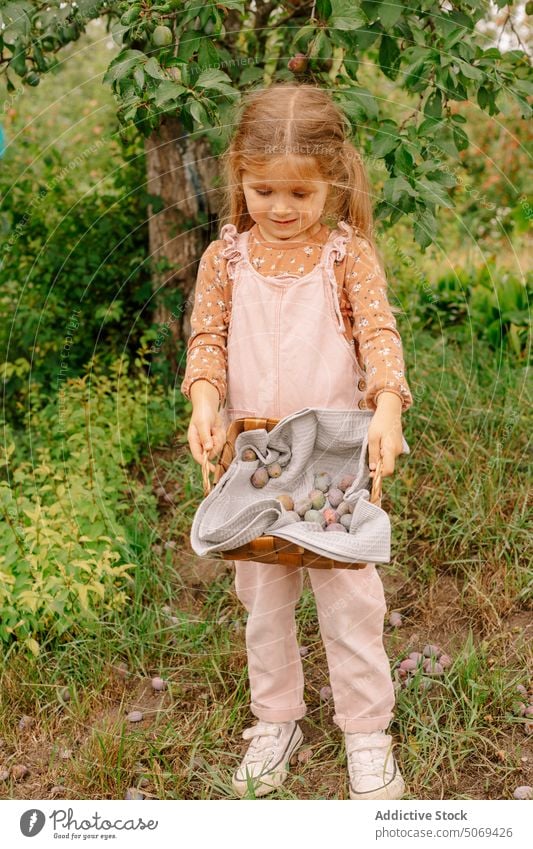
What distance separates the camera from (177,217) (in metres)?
3.20

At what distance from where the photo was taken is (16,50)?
7.95ft

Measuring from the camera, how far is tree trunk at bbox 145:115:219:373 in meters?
3.13

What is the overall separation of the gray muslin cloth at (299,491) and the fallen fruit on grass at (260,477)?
1cm

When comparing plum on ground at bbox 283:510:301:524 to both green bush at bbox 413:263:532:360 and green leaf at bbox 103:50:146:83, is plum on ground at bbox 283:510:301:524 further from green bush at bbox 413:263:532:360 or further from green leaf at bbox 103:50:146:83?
green bush at bbox 413:263:532:360

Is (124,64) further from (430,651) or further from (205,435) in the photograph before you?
(430,651)

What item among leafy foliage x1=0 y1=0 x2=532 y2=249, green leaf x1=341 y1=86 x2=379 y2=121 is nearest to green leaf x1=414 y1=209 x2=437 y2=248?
leafy foliage x1=0 y1=0 x2=532 y2=249

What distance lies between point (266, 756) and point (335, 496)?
65 centimetres

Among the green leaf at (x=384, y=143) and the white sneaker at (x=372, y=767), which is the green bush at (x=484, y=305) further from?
the white sneaker at (x=372, y=767)

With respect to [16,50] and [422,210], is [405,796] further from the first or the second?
[16,50]

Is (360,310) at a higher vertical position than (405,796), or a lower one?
higher

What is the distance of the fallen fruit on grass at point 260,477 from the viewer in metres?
1.83
